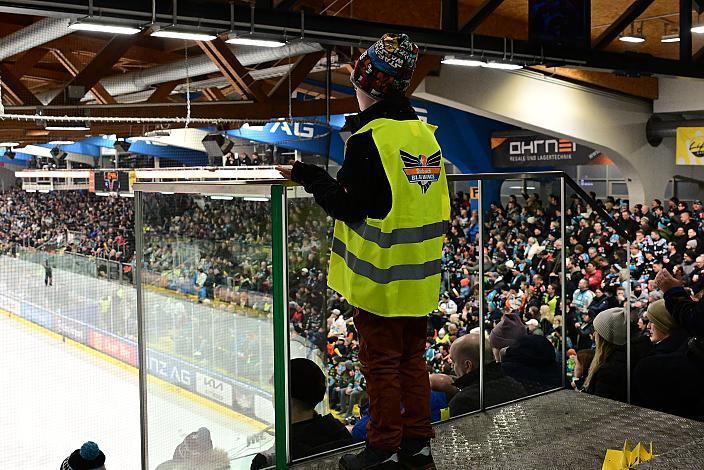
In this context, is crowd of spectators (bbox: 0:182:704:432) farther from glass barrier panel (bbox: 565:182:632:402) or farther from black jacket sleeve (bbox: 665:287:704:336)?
black jacket sleeve (bbox: 665:287:704:336)

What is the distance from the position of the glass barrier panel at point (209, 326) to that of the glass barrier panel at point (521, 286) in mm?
1284

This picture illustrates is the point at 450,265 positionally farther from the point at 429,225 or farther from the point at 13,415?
the point at 13,415

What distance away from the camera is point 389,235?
2.16m

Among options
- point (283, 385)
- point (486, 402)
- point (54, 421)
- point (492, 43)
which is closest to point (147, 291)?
point (283, 385)

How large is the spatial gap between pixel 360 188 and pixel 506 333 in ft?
5.55

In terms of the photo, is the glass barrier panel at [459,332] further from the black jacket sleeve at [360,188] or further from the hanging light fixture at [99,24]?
the hanging light fixture at [99,24]

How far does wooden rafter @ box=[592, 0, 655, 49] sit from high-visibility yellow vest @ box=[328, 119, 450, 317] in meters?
4.96

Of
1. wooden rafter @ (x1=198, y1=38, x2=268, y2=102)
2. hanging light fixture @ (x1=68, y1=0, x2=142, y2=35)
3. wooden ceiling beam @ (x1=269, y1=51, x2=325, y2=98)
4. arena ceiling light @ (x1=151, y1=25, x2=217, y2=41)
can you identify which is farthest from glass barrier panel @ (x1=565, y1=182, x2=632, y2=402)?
wooden ceiling beam @ (x1=269, y1=51, x2=325, y2=98)

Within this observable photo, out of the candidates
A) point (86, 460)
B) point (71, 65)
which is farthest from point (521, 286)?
point (71, 65)

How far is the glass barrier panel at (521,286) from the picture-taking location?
357 cm

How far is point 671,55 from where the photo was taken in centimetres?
1259

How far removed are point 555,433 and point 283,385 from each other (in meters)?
1.28

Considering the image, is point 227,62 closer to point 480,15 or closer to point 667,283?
point 480,15

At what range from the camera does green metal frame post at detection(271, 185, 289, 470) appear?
2465mm
